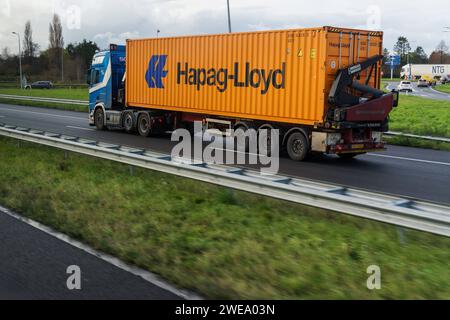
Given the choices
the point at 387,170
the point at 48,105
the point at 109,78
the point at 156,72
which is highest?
the point at 156,72

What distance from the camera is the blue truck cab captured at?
832 inches

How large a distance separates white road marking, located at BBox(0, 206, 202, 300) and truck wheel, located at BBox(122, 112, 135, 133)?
43.0 ft

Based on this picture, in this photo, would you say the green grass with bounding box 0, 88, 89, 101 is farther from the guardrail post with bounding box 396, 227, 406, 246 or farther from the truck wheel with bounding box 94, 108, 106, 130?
the guardrail post with bounding box 396, 227, 406, 246

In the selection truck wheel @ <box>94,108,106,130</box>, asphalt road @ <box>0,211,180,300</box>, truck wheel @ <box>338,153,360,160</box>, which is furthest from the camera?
truck wheel @ <box>94,108,106,130</box>

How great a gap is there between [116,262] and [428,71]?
126 meters

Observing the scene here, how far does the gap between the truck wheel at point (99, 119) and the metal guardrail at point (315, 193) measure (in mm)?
11604

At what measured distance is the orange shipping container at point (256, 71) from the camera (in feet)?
44.0

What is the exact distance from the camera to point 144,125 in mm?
19688

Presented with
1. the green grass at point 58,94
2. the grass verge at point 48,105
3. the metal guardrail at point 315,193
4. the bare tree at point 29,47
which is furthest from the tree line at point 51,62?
the metal guardrail at point 315,193

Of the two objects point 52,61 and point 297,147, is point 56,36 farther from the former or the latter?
point 297,147

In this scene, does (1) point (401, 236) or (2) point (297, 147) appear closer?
(1) point (401, 236)

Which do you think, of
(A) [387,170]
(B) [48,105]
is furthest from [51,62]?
(A) [387,170]

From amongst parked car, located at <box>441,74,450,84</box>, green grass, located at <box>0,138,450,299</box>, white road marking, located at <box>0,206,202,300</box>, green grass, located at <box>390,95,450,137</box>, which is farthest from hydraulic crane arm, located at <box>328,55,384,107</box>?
parked car, located at <box>441,74,450,84</box>

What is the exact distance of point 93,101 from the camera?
875 inches
